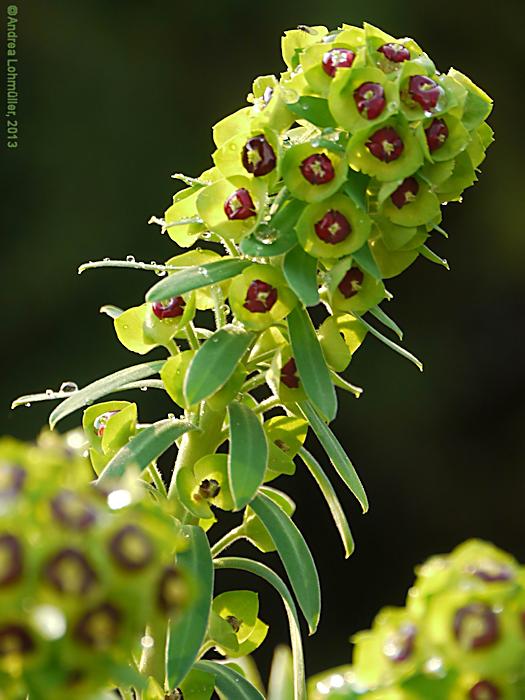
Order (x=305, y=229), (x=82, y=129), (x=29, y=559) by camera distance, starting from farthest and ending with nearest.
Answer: (x=82, y=129) → (x=305, y=229) → (x=29, y=559)

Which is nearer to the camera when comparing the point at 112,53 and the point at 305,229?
the point at 305,229

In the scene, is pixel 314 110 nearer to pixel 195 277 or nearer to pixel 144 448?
pixel 195 277

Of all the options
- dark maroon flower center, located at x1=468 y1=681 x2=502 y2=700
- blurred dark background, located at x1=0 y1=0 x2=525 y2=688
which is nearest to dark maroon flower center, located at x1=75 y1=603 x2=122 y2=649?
dark maroon flower center, located at x1=468 y1=681 x2=502 y2=700

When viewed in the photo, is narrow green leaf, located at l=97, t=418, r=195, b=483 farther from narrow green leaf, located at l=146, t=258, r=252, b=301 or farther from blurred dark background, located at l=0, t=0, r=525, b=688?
blurred dark background, located at l=0, t=0, r=525, b=688

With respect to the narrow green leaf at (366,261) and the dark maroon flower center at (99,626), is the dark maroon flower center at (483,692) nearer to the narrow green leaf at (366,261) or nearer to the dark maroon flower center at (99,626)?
the dark maroon flower center at (99,626)

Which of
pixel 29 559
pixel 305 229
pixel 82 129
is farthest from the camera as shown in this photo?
pixel 82 129

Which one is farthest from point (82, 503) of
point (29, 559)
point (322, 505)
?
point (322, 505)

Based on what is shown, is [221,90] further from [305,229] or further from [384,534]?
[305,229]

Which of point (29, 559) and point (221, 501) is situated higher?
point (29, 559)
